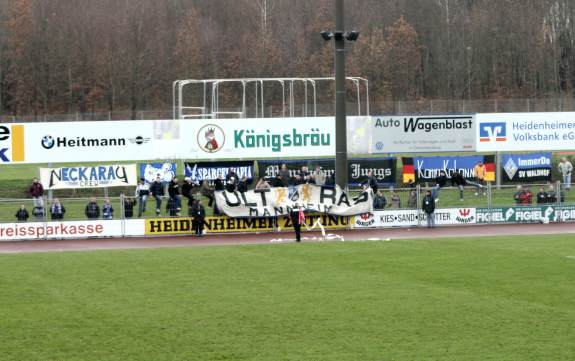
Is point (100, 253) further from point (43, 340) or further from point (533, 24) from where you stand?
point (533, 24)

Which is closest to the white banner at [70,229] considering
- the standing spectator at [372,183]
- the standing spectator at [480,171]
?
the standing spectator at [372,183]

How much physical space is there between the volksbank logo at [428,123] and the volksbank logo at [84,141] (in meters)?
11.3

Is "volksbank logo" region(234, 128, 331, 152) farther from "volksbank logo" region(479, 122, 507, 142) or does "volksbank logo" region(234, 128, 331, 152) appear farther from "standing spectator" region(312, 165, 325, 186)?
"volksbank logo" region(479, 122, 507, 142)

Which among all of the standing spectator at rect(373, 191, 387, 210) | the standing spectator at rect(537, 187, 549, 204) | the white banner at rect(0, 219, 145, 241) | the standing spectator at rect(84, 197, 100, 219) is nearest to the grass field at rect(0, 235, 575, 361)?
the white banner at rect(0, 219, 145, 241)

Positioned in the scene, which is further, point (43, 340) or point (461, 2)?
point (461, 2)

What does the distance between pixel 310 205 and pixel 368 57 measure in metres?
44.9

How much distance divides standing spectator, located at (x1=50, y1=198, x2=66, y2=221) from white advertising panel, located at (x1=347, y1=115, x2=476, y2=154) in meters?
16.1

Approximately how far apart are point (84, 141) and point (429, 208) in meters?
16.4

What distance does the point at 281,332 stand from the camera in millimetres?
16047

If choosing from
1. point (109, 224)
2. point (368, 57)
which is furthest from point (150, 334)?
point (368, 57)

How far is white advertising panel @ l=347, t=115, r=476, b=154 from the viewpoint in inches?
1813

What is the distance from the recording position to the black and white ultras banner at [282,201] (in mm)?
35719

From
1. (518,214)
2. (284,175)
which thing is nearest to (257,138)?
(284,175)

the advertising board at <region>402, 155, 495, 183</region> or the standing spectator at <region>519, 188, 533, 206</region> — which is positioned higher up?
the advertising board at <region>402, 155, 495, 183</region>
